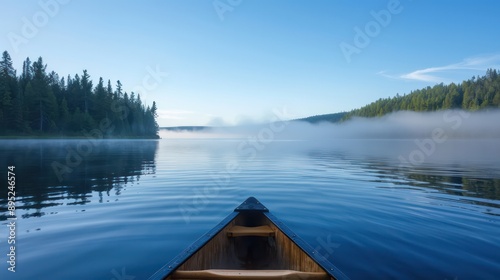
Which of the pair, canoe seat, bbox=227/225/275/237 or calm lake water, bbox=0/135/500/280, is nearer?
calm lake water, bbox=0/135/500/280

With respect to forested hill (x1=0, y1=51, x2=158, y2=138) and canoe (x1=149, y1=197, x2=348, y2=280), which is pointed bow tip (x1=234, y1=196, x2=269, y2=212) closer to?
canoe (x1=149, y1=197, x2=348, y2=280)

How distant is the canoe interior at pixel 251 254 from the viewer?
5.39 metres

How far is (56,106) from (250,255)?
110 m

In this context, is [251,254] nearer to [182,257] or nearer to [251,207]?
[251,207]

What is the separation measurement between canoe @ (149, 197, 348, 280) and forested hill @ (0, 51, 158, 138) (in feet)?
343

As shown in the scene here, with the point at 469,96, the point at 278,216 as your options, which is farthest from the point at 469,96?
the point at 278,216

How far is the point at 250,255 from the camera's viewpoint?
7.29 metres

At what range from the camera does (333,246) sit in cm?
763

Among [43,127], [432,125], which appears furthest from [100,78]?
[432,125]

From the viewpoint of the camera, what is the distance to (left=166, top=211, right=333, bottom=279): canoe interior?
17.7 feet

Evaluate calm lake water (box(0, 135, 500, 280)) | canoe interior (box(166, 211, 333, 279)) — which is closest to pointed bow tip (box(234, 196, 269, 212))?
canoe interior (box(166, 211, 333, 279))

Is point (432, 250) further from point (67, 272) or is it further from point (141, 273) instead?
point (67, 272)

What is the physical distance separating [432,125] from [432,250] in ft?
729

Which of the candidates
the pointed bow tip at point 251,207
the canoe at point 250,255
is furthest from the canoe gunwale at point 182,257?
the pointed bow tip at point 251,207
